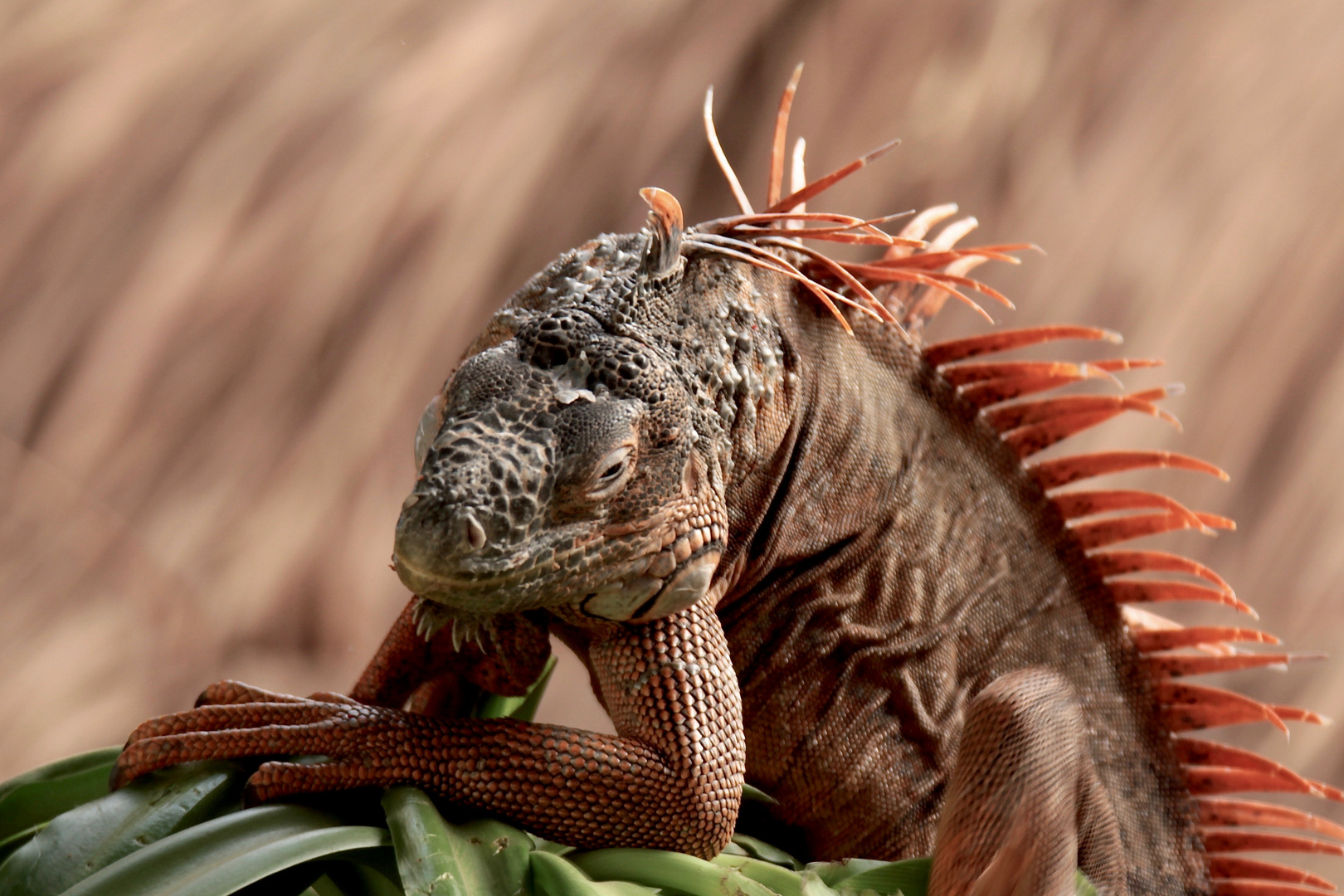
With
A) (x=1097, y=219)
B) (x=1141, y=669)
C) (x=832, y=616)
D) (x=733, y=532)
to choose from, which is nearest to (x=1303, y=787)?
(x=1141, y=669)

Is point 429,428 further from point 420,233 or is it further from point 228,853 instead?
point 420,233

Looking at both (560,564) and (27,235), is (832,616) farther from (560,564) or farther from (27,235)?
(27,235)

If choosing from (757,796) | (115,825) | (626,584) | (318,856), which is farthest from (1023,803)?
(115,825)

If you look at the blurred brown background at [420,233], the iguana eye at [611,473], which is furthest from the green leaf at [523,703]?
the blurred brown background at [420,233]

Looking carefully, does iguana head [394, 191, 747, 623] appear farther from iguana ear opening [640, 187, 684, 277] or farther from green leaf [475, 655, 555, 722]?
green leaf [475, 655, 555, 722]

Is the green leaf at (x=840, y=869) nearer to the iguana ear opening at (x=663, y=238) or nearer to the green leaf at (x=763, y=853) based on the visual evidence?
the green leaf at (x=763, y=853)
